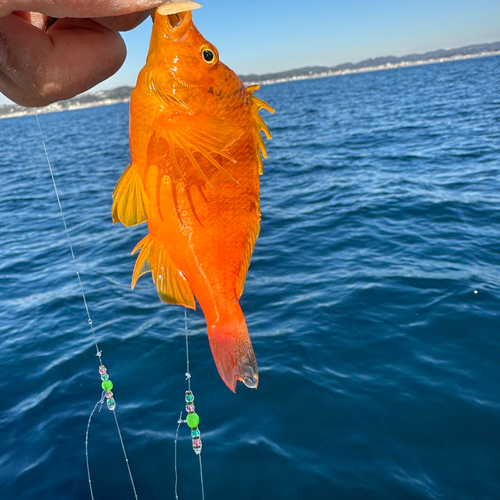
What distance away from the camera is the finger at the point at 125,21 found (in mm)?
1545

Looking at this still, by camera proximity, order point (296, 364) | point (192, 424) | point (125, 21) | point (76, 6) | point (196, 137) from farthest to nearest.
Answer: point (296, 364), point (192, 424), point (125, 21), point (196, 137), point (76, 6)

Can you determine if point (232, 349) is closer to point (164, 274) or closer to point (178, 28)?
point (164, 274)

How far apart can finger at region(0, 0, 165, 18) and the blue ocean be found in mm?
3857

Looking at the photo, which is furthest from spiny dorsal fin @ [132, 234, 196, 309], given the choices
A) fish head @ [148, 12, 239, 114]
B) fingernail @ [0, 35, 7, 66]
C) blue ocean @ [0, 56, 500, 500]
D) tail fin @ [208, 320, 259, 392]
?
blue ocean @ [0, 56, 500, 500]

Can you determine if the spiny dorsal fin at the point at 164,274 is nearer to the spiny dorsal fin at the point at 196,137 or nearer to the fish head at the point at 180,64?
the spiny dorsal fin at the point at 196,137

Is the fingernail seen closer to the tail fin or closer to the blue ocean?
the tail fin

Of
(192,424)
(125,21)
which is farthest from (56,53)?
(192,424)

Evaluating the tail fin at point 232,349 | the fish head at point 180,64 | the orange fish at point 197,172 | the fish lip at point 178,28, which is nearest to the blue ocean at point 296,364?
the tail fin at point 232,349

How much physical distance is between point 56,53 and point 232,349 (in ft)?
3.94

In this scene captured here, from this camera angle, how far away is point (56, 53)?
1.51m

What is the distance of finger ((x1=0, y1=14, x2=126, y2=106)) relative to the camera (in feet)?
4.76

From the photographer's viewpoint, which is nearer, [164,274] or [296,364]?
[164,274]

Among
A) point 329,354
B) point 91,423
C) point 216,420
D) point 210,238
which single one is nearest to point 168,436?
point 216,420

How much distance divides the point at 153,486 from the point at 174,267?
3.28m
